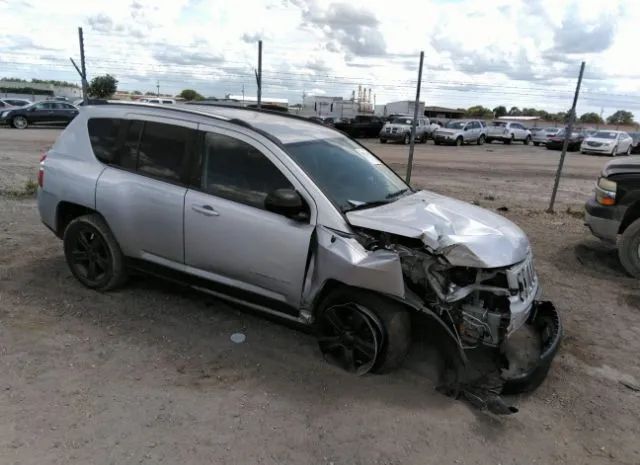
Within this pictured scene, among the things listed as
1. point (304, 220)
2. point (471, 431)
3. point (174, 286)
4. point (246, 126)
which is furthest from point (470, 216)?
point (174, 286)

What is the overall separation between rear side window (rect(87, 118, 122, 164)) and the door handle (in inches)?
43.5

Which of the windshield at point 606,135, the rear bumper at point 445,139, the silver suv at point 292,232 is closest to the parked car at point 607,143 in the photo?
the windshield at point 606,135

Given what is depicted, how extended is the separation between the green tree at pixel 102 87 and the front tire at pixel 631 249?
5637 centimetres

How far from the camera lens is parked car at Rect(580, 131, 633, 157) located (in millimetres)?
28641

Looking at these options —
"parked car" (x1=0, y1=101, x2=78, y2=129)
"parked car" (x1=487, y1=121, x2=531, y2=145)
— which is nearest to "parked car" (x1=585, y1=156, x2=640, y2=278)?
"parked car" (x1=0, y1=101, x2=78, y2=129)

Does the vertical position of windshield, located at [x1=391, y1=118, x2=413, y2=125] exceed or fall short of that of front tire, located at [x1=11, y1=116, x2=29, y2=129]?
it exceeds it

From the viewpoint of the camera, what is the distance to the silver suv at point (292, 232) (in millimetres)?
3422

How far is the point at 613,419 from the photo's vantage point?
335 cm

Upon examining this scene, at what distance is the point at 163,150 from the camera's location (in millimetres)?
4266

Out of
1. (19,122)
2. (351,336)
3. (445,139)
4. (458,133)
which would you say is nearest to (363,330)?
(351,336)

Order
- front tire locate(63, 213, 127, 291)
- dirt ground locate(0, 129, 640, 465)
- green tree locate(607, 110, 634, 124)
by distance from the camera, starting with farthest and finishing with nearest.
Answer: green tree locate(607, 110, 634, 124), front tire locate(63, 213, 127, 291), dirt ground locate(0, 129, 640, 465)

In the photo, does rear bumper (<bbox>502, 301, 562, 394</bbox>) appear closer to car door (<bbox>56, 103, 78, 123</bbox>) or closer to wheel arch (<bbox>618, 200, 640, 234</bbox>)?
wheel arch (<bbox>618, 200, 640, 234</bbox>)

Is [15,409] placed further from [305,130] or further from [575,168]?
[575,168]

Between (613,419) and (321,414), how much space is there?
1918 millimetres
